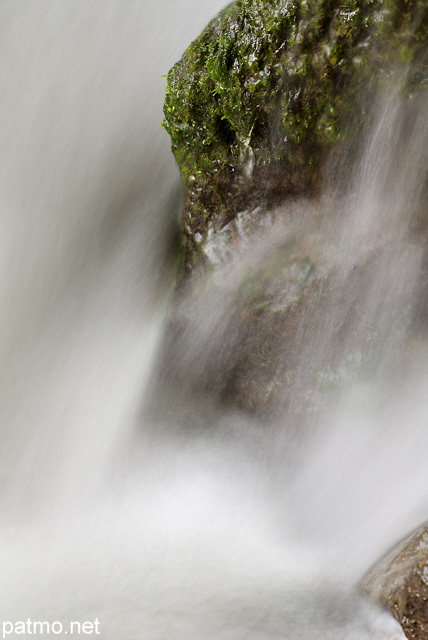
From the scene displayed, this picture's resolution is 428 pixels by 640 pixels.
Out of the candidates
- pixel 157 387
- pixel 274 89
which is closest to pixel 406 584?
pixel 157 387

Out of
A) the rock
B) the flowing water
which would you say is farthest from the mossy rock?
the rock

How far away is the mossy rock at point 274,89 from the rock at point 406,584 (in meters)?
2.41

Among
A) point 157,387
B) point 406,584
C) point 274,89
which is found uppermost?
point 274,89

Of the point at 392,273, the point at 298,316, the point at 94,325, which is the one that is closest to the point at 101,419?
the point at 94,325

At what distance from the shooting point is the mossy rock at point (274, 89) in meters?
2.89

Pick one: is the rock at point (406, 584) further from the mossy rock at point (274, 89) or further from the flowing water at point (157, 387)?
the mossy rock at point (274, 89)

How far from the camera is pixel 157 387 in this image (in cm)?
442

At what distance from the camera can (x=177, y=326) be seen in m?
4.26

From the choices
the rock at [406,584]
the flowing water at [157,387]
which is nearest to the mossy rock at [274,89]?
the flowing water at [157,387]

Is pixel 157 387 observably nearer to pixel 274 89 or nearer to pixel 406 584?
pixel 406 584

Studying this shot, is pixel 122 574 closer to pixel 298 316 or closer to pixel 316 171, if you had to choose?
pixel 298 316

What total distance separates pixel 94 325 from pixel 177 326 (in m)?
→ 0.78

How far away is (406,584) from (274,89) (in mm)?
3098

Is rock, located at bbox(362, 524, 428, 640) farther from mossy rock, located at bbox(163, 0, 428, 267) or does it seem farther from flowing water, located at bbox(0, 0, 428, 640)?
mossy rock, located at bbox(163, 0, 428, 267)
